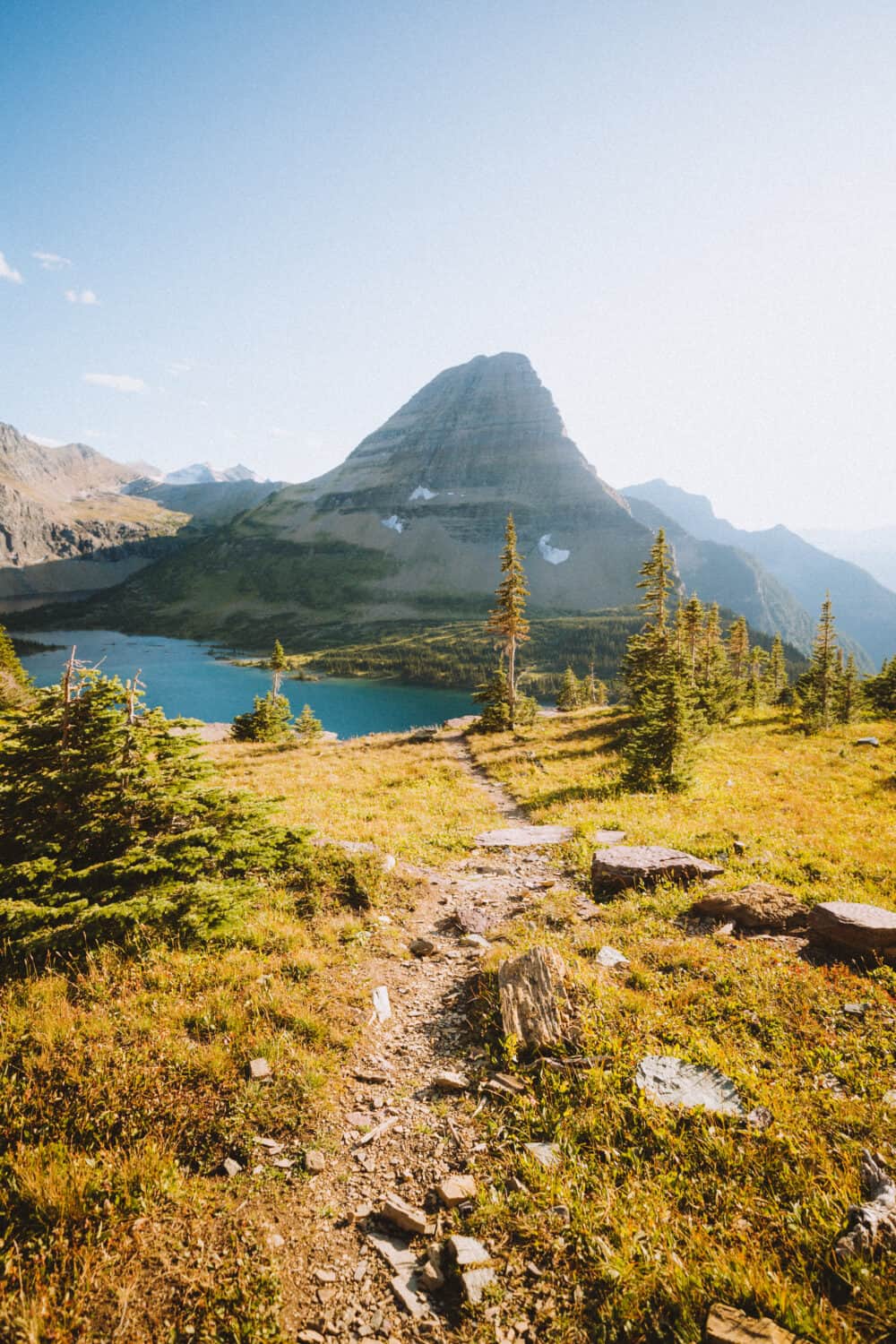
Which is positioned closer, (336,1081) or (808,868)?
(336,1081)

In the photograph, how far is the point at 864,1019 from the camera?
719 cm

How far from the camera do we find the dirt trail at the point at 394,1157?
4270 mm

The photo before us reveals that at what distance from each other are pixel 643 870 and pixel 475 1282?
860 centimetres

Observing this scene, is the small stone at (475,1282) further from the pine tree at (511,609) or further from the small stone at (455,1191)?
the pine tree at (511,609)

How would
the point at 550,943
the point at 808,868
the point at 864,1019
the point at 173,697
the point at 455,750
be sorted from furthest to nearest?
1. the point at 173,697
2. the point at 455,750
3. the point at 808,868
4. the point at 550,943
5. the point at 864,1019

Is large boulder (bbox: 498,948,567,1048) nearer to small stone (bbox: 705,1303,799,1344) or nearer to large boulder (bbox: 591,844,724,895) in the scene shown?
small stone (bbox: 705,1303,799,1344)

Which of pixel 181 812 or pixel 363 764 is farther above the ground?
pixel 181 812

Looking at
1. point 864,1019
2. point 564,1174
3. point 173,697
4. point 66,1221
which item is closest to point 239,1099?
point 66,1221

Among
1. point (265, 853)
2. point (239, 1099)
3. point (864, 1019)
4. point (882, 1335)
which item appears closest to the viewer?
point (882, 1335)

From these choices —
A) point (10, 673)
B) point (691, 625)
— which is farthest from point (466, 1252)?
point (10, 673)

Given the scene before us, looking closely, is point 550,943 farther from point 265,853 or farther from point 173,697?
point 173,697

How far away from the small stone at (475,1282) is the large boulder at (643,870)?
8051mm

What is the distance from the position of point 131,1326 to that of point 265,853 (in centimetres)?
715

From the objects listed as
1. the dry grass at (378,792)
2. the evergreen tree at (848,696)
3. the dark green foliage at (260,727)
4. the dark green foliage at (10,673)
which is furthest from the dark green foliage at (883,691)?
the dark green foliage at (10,673)
